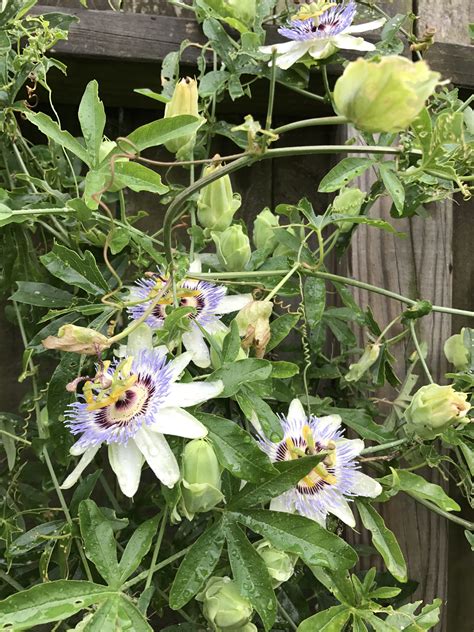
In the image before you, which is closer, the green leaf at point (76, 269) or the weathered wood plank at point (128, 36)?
the green leaf at point (76, 269)

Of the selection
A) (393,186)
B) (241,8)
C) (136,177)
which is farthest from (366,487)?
(241,8)

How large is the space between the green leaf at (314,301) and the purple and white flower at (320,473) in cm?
13

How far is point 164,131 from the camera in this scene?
716 millimetres

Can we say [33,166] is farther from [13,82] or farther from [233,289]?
[233,289]

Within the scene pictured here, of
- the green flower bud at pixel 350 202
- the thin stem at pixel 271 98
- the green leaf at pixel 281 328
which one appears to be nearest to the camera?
the thin stem at pixel 271 98

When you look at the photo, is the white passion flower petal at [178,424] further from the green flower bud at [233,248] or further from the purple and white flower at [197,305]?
the green flower bud at [233,248]

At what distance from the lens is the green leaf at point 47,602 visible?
2.16ft

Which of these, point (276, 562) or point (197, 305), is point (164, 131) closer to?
point (197, 305)

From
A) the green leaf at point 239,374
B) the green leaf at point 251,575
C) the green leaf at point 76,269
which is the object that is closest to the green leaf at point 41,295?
the green leaf at point 76,269

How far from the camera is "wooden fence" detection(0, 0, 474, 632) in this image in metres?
1.16

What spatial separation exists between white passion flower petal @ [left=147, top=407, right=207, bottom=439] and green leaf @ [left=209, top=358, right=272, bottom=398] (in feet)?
0.16

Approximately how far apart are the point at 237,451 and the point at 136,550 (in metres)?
0.17

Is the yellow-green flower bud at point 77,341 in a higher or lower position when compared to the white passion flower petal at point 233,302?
higher

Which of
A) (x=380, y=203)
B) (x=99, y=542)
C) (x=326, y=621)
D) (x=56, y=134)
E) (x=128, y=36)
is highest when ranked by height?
(x=128, y=36)
